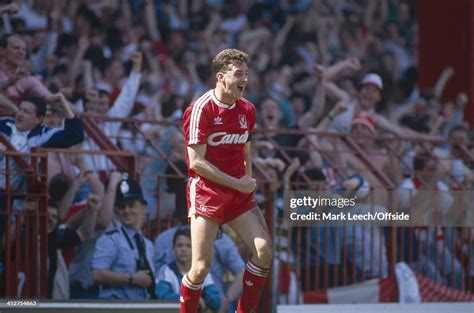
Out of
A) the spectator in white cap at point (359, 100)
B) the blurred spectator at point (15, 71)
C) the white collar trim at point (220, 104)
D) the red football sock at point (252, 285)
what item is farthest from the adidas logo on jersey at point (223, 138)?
the spectator in white cap at point (359, 100)

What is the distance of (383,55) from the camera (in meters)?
19.5

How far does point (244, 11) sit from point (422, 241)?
6.73 meters

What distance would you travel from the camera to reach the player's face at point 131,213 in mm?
11352

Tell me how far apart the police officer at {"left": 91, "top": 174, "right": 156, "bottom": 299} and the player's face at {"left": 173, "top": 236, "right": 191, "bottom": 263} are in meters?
0.26

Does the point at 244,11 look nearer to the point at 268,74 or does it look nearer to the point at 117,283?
the point at 268,74

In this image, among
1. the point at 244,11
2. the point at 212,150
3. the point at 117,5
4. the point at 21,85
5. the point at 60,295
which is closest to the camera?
the point at 212,150

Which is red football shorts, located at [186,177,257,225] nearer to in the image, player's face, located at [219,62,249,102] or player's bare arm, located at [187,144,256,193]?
player's bare arm, located at [187,144,256,193]

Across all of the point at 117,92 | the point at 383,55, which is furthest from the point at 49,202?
the point at 383,55

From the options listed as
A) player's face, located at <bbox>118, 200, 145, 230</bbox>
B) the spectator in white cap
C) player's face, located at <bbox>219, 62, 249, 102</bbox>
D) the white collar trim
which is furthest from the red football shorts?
the spectator in white cap

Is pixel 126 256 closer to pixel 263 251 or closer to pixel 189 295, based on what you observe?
pixel 189 295

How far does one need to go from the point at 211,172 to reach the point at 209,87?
22.1 feet

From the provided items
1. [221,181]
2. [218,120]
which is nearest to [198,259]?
[221,181]

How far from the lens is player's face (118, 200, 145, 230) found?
37.2 ft

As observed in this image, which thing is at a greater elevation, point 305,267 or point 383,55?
point 383,55
